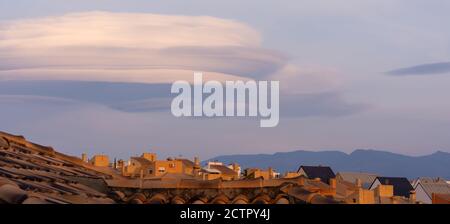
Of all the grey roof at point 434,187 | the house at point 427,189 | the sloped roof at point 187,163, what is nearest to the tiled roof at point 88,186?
the sloped roof at point 187,163

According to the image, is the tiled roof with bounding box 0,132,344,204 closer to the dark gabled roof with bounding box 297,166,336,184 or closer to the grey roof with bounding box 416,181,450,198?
the grey roof with bounding box 416,181,450,198

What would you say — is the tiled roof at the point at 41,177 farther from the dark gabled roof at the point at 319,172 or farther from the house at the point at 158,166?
the dark gabled roof at the point at 319,172

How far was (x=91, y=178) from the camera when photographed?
3844cm

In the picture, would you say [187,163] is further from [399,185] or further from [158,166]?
[399,185]

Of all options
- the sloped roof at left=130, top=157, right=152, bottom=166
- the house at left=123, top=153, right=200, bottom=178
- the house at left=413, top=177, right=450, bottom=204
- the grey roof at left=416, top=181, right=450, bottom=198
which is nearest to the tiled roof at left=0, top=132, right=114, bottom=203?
the house at left=123, top=153, right=200, bottom=178

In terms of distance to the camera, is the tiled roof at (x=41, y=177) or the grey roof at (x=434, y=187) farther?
the grey roof at (x=434, y=187)

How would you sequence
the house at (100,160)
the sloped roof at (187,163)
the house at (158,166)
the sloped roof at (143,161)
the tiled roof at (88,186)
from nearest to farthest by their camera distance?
the tiled roof at (88,186) → the house at (100,160) → the house at (158,166) → the sloped roof at (143,161) → the sloped roof at (187,163)
